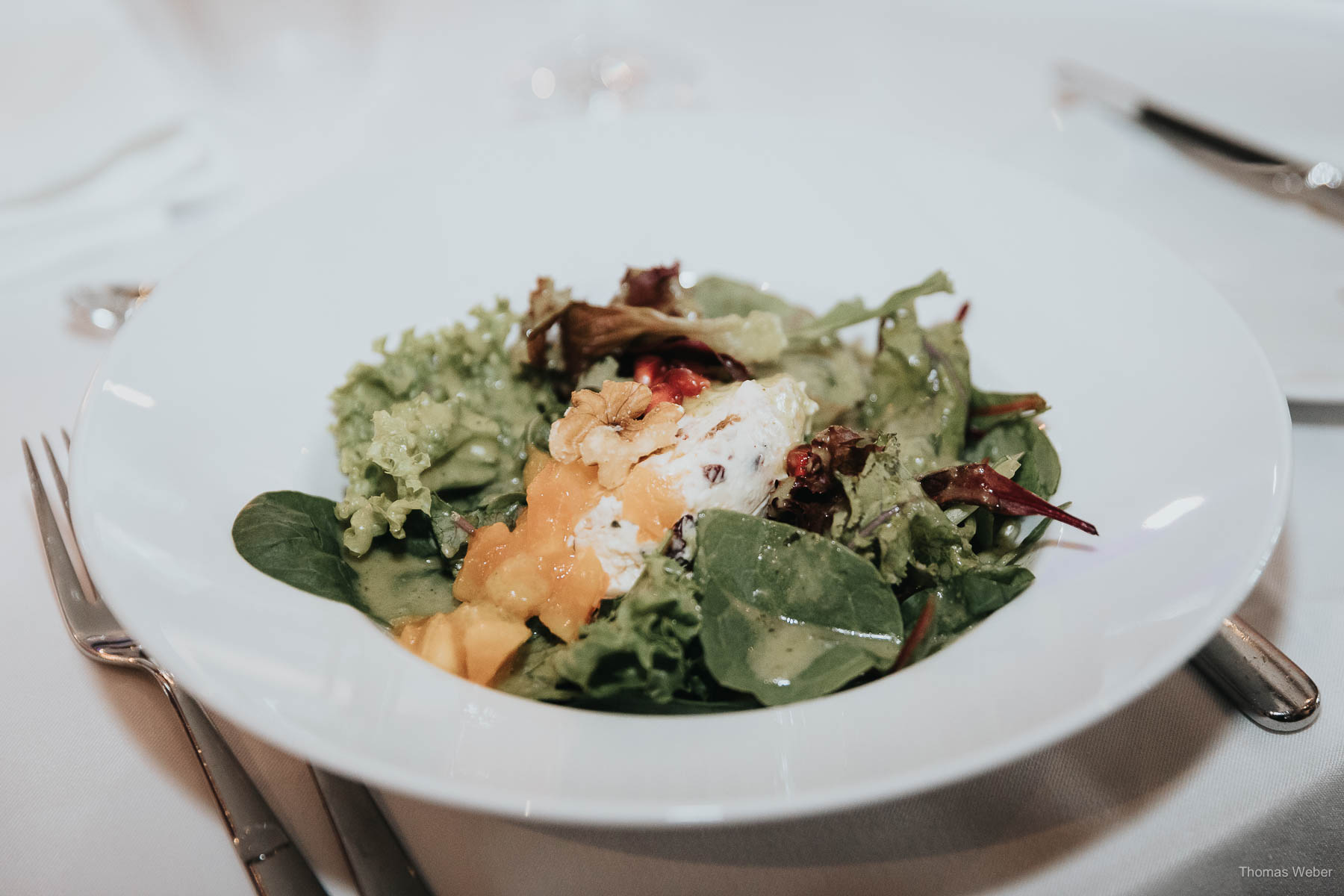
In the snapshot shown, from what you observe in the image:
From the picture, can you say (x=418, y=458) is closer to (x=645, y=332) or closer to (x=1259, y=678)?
(x=645, y=332)

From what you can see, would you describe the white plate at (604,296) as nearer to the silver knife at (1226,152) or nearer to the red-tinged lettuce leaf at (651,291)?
the red-tinged lettuce leaf at (651,291)

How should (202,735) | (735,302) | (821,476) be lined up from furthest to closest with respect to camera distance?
1. (735,302)
2. (821,476)
3. (202,735)

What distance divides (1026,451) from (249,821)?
5.37ft

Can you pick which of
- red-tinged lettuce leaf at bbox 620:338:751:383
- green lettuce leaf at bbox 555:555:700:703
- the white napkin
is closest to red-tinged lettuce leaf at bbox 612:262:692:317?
red-tinged lettuce leaf at bbox 620:338:751:383

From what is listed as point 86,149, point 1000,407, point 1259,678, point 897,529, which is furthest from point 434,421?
point 86,149

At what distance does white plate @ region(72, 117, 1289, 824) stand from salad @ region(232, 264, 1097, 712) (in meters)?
0.12

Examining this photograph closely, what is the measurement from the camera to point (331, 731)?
1.12 m

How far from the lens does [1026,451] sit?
182cm

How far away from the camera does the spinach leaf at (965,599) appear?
1.47 meters

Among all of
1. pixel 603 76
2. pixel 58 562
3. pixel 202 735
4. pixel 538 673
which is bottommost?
pixel 538 673

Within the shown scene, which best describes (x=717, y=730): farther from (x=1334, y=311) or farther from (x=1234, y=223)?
(x=1234, y=223)

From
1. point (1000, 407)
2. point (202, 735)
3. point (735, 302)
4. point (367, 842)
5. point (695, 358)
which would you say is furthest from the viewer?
point (735, 302)

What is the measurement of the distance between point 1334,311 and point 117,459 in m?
2.84

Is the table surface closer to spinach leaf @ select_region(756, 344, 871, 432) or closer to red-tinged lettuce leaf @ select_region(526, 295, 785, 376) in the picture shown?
spinach leaf @ select_region(756, 344, 871, 432)
